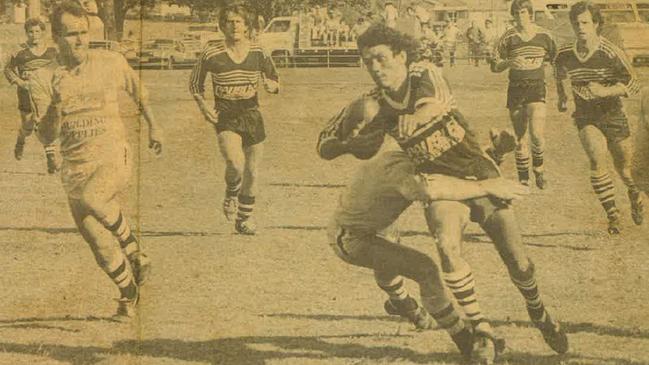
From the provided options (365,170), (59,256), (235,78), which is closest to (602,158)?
(365,170)

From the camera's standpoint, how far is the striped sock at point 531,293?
358 inches

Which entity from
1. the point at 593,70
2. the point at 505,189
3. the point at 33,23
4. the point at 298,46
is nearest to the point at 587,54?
the point at 593,70

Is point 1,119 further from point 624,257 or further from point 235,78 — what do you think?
point 624,257

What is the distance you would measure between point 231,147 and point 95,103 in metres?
0.99

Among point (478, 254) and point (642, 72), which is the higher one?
point (642, 72)

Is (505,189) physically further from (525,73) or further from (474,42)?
(474,42)

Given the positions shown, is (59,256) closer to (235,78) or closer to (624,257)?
(235,78)

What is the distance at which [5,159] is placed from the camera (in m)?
9.66

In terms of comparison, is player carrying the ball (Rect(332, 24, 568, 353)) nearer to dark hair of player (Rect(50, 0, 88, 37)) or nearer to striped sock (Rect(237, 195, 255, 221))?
striped sock (Rect(237, 195, 255, 221))

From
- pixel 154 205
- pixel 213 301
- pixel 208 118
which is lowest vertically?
pixel 213 301

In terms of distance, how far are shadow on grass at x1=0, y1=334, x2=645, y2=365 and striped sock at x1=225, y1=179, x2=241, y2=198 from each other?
1035 mm

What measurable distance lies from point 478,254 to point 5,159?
11.2 ft

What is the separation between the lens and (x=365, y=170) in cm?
912

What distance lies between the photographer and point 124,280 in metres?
9.32
